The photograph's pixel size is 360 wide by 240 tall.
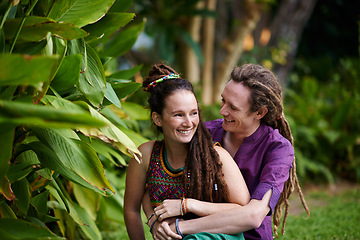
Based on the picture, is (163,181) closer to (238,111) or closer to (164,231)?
(164,231)

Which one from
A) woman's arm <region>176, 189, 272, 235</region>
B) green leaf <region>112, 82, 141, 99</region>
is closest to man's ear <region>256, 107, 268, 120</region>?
woman's arm <region>176, 189, 272, 235</region>

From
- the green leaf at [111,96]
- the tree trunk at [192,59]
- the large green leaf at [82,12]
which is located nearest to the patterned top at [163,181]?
the green leaf at [111,96]

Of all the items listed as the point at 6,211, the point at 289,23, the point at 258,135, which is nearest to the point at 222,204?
the point at 258,135

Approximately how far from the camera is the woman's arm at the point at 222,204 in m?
2.02

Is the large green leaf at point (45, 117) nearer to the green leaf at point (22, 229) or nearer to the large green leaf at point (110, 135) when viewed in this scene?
the large green leaf at point (110, 135)

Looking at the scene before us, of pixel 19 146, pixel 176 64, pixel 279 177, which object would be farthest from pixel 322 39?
pixel 19 146

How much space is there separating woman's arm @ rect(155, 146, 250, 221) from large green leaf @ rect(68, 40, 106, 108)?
0.60m

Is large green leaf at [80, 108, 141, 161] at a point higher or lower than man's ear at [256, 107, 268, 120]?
lower

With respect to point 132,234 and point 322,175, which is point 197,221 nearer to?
point 132,234

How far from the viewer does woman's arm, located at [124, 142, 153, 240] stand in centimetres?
220

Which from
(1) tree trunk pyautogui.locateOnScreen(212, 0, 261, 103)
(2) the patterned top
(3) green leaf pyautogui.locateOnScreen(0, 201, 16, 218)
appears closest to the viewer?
(3) green leaf pyautogui.locateOnScreen(0, 201, 16, 218)

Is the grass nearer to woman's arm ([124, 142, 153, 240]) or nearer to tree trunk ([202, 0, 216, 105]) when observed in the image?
woman's arm ([124, 142, 153, 240])

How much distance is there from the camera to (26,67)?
130 centimetres

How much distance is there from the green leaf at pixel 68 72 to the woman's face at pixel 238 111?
858 millimetres
